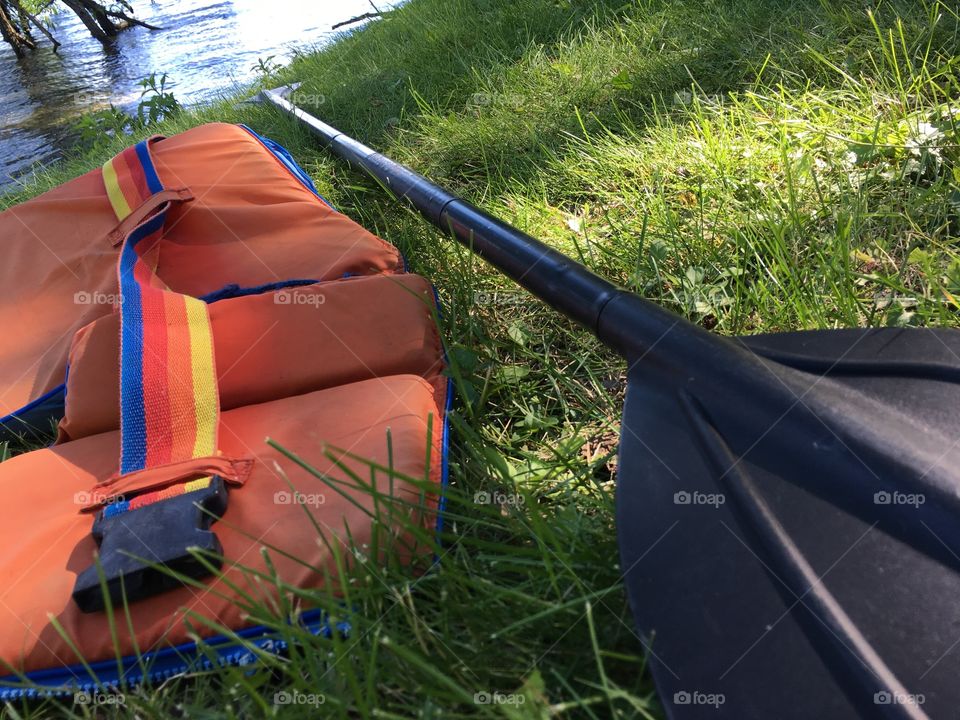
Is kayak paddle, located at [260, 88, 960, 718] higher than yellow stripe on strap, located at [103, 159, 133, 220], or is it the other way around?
yellow stripe on strap, located at [103, 159, 133, 220]

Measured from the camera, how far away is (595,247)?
75.7 inches

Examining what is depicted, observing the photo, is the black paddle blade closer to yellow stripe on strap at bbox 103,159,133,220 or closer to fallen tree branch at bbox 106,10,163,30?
yellow stripe on strap at bbox 103,159,133,220

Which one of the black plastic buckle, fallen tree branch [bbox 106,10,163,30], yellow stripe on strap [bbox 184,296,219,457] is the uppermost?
fallen tree branch [bbox 106,10,163,30]

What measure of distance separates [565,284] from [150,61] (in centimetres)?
902

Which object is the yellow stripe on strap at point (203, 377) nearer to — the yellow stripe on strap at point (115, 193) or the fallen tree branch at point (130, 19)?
the yellow stripe on strap at point (115, 193)

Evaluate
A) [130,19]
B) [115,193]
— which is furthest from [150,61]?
[115,193]

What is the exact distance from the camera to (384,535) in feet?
3.75

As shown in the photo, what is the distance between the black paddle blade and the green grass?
0.10 m

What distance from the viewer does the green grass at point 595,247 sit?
101 cm

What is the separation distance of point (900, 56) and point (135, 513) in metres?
2.28

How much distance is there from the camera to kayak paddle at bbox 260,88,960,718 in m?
0.86

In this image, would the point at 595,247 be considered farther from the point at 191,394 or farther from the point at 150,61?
the point at 150,61

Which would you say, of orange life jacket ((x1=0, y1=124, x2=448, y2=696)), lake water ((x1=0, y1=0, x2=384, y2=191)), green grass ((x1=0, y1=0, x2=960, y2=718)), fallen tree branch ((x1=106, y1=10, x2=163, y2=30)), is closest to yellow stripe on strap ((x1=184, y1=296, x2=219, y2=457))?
orange life jacket ((x1=0, y1=124, x2=448, y2=696))

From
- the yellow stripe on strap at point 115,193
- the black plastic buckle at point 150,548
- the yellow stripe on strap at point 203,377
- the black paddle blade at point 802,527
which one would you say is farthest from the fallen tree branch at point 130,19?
the black paddle blade at point 802,527
